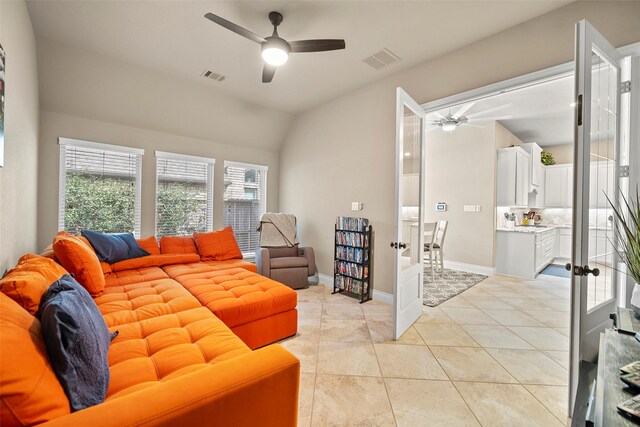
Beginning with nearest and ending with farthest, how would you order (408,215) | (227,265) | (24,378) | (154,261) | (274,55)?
1. (24,378)
2. (274,55)
3. (408,215)
4. (154,261)
5. (227,265)

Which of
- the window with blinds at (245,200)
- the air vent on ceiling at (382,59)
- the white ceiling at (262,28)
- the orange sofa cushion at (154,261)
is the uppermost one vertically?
the air vent on ceiling at (382,59)

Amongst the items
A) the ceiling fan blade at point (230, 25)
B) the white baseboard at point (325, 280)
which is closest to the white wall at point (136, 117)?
the ceiling fan blade at point (230, 25)

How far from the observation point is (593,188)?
1.70 meters

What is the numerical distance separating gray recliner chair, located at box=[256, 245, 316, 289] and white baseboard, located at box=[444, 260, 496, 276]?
3137 mm

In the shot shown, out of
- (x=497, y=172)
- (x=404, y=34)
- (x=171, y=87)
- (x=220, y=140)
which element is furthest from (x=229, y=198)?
(x=497, y=172)

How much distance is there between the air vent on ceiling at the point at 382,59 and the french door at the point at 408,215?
25.0 inches

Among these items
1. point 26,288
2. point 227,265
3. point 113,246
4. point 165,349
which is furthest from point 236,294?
point 113,246

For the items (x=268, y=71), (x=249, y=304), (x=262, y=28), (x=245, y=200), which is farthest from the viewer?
(x=245, y=200)

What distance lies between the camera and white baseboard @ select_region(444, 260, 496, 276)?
16.2 ft

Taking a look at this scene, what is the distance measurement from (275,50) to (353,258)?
2.59 metres

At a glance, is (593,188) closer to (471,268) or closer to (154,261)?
(471,268)

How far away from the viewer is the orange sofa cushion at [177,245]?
3.53 m

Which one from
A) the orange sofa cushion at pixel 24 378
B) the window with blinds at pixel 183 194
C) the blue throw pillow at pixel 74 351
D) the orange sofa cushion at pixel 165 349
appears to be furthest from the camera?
the window with blinds at pixel 183 194

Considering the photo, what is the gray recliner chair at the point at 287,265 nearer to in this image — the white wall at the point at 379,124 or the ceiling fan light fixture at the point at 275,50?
the white wall at the point at 379,124
